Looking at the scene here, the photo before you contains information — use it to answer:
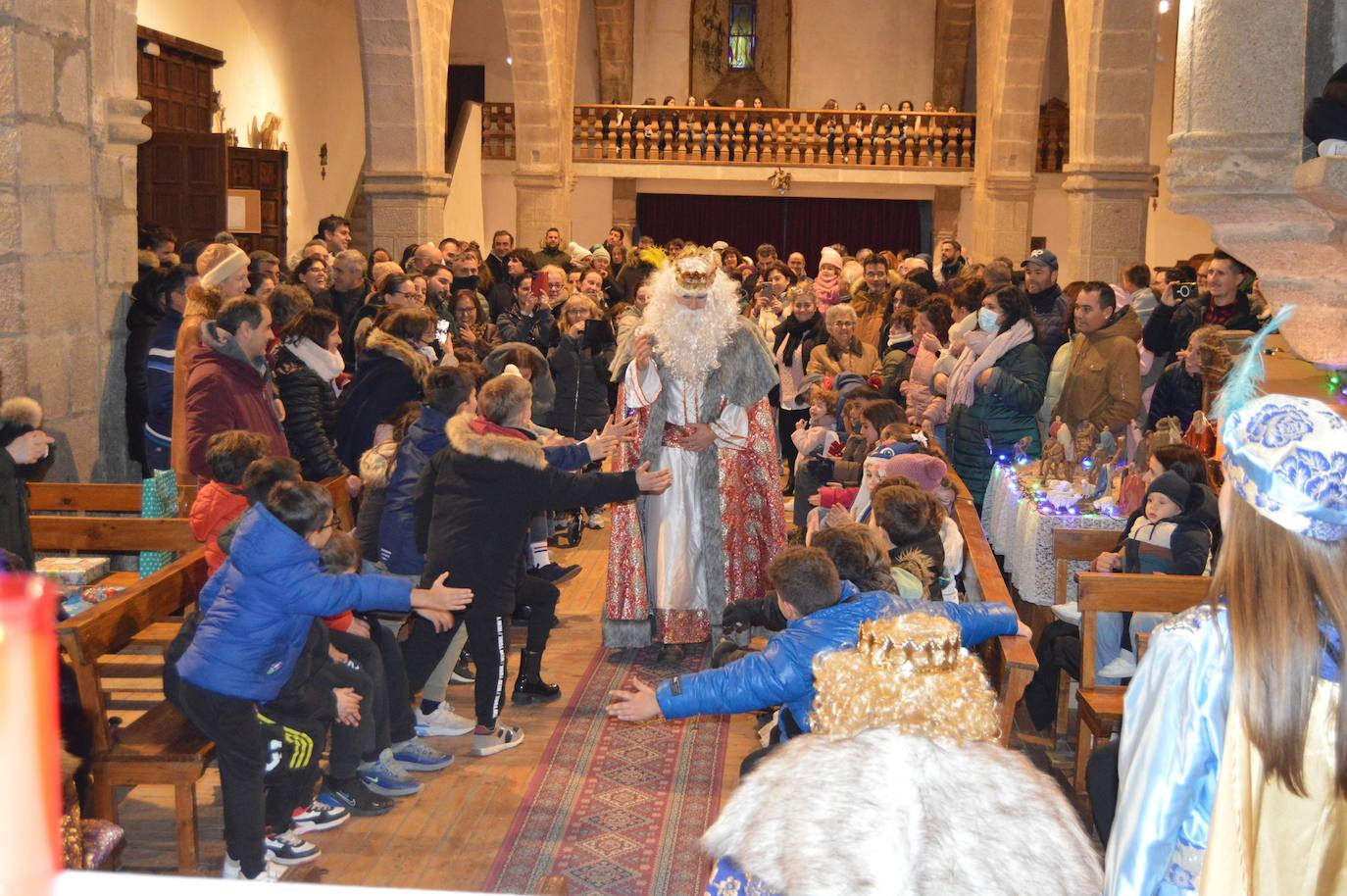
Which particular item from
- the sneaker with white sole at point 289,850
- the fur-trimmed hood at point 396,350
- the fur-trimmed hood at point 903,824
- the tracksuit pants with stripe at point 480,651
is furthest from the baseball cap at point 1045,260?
the fur-trimmed hood at point 903,824

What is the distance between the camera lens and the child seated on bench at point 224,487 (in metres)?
4.52

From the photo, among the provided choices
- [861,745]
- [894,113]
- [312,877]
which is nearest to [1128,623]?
[312,877]

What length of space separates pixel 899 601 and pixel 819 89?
19.8 metres

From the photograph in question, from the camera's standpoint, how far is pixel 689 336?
6121mm

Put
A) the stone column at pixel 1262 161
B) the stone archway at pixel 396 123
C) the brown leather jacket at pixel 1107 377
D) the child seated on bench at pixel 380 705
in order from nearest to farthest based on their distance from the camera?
the child seated on bench at pixel 380 705, the stone column at pixel 1262 161, the brown leather jacket at pixel 1107 377, the stone archway at pixel 396 123

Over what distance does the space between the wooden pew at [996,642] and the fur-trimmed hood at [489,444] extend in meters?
1.50

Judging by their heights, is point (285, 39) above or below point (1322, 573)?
above

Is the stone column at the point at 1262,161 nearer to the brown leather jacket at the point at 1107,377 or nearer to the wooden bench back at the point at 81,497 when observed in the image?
the brown leather jacket at the point at 1107,377

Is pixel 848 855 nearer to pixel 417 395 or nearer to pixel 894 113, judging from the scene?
pixel 417 395

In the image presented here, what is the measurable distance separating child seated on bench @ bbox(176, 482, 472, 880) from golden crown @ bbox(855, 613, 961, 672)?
2.07 meters

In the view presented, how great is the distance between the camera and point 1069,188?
1098 cm

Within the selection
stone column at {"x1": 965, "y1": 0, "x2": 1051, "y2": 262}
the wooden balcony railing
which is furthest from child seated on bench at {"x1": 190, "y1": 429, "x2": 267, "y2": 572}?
the wooden balcony railing

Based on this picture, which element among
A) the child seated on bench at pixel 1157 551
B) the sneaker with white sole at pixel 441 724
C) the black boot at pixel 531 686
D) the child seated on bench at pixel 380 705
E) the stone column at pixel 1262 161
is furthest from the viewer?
the black boot at pixel 531 686

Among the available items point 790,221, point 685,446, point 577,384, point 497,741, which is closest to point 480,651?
point 497,741
